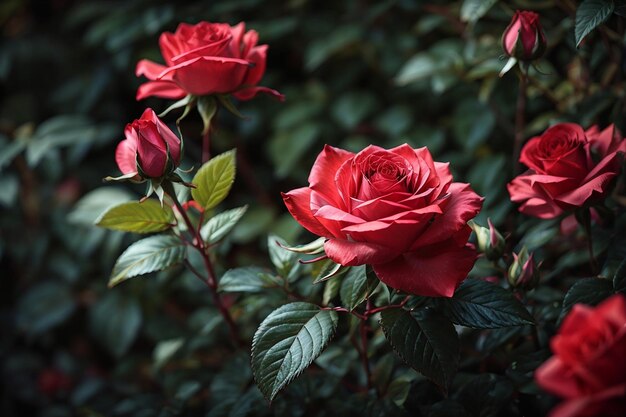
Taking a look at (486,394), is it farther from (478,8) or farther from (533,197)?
(478,8)

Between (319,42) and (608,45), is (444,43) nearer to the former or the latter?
(319,42)

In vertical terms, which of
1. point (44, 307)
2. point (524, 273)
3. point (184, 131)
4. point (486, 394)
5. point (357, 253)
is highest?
point (357, 253)

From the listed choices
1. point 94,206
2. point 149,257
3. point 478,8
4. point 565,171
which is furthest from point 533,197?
point 94,206

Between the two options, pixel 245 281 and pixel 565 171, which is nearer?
pixel 565 171

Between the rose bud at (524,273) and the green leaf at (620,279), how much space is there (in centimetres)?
7

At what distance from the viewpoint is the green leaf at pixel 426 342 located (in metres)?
0.53

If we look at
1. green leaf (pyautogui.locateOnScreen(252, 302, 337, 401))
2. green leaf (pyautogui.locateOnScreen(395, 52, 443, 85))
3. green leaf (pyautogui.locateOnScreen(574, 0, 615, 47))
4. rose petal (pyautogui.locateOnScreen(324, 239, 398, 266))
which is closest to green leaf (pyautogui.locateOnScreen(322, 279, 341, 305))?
green leaf (pyautogui.locateOnScreen(252, 302, 337, 401))

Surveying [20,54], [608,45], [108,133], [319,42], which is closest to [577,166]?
[608,45]

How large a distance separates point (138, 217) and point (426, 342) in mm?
338

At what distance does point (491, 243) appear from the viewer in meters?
0.63

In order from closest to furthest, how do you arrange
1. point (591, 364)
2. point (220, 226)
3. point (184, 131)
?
point (591, 364), point (220, 226), point (184, 131)

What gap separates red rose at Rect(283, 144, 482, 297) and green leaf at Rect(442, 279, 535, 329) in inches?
2.4

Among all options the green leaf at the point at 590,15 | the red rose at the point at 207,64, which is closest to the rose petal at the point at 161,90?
the red rose at the point at 207,64

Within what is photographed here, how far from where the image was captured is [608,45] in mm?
792
